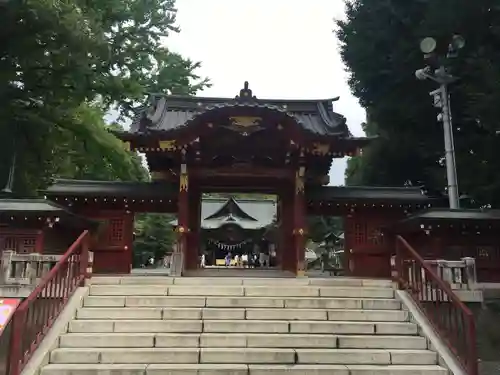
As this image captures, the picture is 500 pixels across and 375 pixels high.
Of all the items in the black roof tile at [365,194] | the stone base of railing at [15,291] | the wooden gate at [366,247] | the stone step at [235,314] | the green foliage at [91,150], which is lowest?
the stone step at [235,314]

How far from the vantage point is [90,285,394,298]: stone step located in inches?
339

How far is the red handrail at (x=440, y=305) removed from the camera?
6.35 meters

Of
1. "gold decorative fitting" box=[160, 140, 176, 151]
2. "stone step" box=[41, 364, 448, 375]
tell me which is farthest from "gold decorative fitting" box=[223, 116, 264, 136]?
"stone step" box=[41, 364, 448, 375]

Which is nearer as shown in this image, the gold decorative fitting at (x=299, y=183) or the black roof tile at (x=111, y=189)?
the gold decorative fitting at (x=299, y=183)

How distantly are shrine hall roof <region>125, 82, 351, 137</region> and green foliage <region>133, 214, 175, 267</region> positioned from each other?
43.9 ft

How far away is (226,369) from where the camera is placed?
6.30 meters

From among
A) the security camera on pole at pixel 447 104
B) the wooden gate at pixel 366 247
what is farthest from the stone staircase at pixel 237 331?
the wooden gate at pixel 366 247

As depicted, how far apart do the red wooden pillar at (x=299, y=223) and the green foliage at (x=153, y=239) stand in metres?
16.8

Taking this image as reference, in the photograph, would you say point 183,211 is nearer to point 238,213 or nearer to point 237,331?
point 237,331

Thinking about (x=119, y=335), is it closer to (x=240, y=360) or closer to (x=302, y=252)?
(x=240, y=360)

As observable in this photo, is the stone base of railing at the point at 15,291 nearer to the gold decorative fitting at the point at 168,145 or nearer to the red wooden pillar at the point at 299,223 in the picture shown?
the gold decorative fitting at the point at 168,145

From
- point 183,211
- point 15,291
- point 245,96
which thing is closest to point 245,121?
point 245,96

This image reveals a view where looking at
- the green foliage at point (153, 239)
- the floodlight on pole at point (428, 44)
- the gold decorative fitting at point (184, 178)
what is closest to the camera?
the floodlight on pole at point (428, 44)

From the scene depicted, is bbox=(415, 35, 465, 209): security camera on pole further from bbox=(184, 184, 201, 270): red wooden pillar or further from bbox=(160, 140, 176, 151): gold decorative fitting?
bbox=(184, 184, 201, 270): red wooden pillar
